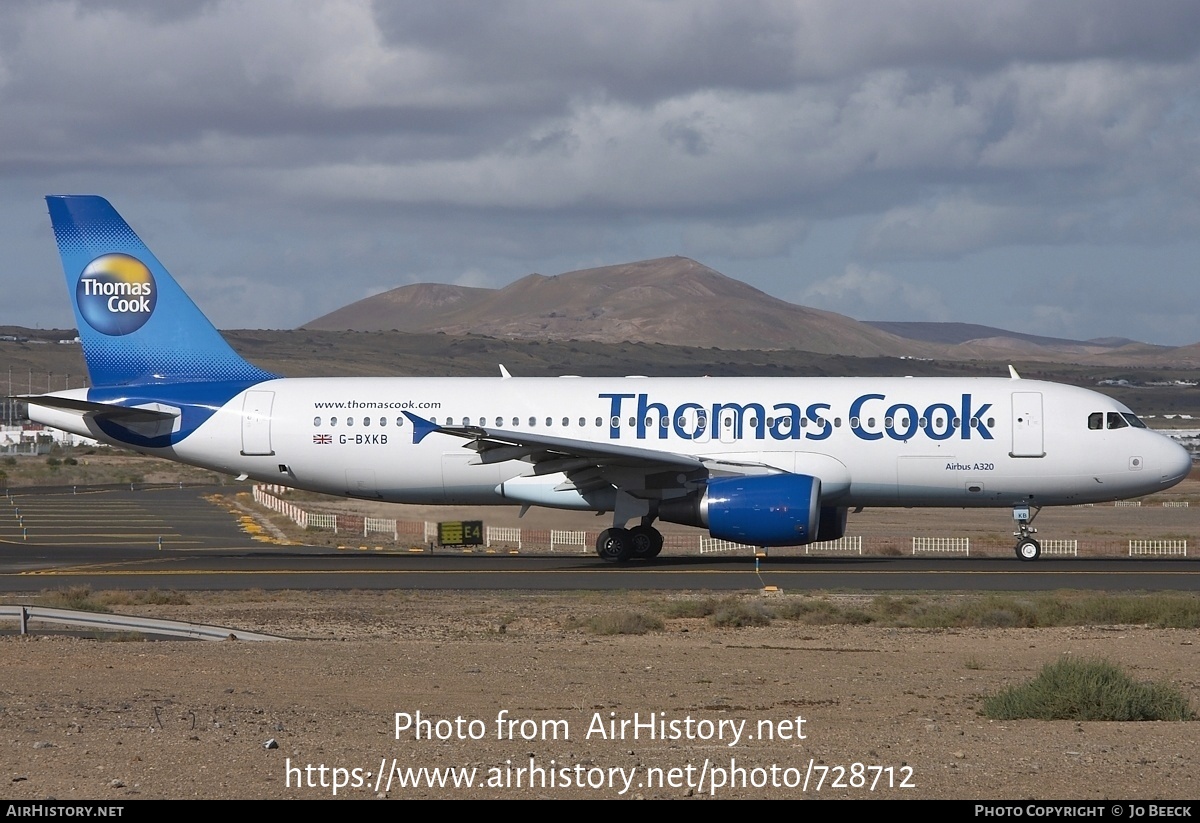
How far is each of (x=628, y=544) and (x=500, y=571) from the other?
3.69 m

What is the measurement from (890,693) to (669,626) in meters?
6.32

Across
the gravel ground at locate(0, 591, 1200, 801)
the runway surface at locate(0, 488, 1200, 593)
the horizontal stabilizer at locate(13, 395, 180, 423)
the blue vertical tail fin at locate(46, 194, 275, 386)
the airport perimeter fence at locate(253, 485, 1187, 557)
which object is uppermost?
the blue vertical tail fin at locate(46, 194, 275, 386)

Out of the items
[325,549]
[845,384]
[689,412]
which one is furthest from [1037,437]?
[325,549]

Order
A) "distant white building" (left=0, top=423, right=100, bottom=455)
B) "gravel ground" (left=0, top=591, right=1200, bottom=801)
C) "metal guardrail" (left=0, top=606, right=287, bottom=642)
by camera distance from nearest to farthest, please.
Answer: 1. "gravel ground" (left=0, top=591, right=1200, bottom=801)
2. "metal guardrail" (left=0, top=606, right=287, bottom=642)
3. "distant white building" (left=0, top=423, right=100, bottom=455)

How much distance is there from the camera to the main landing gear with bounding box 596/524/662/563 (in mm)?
30703

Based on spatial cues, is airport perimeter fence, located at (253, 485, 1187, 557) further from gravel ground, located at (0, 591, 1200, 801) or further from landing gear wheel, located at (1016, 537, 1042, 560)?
gravel ground, located at (0, 591, 1200, 801)

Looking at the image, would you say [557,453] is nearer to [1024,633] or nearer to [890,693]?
[1024,633]

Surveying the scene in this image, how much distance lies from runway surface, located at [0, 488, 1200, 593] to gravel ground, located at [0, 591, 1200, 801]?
18.3ft

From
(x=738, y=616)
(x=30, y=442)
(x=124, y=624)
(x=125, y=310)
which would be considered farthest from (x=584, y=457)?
(x=30, y=442)

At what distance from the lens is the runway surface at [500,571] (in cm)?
2527

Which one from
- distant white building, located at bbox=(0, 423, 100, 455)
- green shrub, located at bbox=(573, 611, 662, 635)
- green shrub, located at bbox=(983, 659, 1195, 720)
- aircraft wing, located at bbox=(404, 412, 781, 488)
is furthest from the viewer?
distant white building, located at bbox=(0, 423, 100, 455)

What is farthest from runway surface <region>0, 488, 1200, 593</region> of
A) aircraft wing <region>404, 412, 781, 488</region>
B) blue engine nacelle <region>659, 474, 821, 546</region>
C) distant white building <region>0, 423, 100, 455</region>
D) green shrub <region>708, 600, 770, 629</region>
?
distant white building <region>0, 423, 100, 455</region>

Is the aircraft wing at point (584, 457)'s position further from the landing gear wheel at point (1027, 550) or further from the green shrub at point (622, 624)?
the green shrub at point (622, 624)

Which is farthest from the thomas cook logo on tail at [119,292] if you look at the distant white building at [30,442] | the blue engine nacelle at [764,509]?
the distant white building at [30,442]
